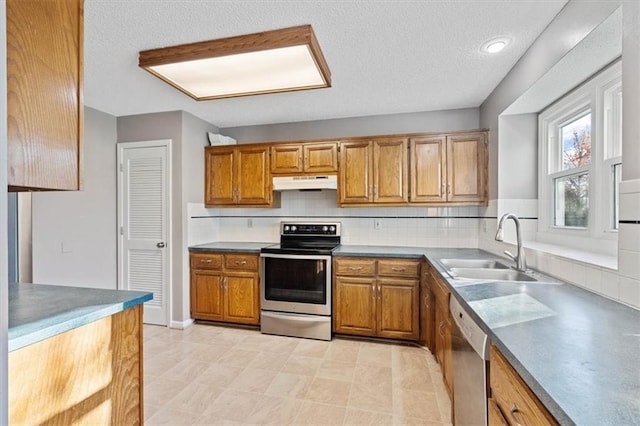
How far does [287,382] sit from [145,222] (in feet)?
7.89

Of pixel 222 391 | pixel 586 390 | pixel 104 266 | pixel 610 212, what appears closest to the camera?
pixel 586 390

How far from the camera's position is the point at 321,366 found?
2.50m

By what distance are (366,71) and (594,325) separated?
6.86 ft

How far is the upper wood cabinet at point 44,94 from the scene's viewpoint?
888 millimetres

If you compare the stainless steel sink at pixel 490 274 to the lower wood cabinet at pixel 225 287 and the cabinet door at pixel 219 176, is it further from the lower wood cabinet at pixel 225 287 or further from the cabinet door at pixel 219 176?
the cabinet door at pixel 219 176

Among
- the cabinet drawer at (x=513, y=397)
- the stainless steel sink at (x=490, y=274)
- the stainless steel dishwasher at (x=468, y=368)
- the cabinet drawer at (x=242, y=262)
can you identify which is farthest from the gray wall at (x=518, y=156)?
the cabinet drawer at (x=242, y=262)

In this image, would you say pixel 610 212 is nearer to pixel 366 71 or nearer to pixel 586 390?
pixel 586 390

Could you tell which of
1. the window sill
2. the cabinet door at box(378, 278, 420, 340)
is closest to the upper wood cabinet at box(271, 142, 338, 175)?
the cabinet door at box(378, 278, 420, 340)

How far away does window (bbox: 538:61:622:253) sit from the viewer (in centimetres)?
175

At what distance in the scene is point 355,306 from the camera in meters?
2.98

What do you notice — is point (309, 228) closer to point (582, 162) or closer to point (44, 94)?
point (582, 162)

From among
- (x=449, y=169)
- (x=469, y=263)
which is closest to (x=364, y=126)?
(x=449, y=169)

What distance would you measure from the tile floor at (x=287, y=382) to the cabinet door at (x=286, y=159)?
5.94ft

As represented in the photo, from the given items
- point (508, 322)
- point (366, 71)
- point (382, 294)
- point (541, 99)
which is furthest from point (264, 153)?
point (508, 322)
